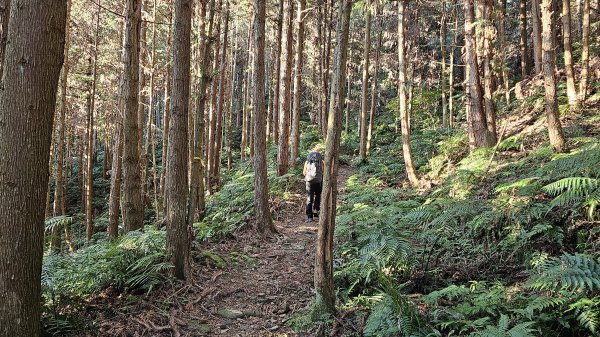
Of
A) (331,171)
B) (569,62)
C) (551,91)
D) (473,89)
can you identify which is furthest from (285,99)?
(331,171)

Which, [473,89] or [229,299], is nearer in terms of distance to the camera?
[229,299]

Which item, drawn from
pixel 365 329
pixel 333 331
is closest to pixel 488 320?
pixel 365 329

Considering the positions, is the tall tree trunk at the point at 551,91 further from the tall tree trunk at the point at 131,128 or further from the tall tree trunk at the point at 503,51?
the tall tree trunk at the point at 131,128

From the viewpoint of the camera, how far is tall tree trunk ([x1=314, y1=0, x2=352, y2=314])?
433 centimetres

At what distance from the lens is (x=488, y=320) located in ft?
12.0

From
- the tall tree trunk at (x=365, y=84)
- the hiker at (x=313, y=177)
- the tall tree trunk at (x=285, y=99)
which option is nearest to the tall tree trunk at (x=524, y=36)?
the tall tree trunk at (x=365, y=84)

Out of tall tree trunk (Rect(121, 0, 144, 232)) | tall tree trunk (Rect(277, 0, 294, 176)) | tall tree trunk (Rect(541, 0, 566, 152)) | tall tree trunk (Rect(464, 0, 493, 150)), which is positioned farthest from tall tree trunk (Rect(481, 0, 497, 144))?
tall tree trunk (Rect(121, 0, 144, 232))

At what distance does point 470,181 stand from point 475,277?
3.62 metres

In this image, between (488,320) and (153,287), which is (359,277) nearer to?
(488,320)

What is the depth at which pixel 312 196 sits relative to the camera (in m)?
9.64

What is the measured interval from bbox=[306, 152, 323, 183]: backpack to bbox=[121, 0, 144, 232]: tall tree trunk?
3693 millimetres

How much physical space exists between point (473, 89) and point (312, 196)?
5.25m

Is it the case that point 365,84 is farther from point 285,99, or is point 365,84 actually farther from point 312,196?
point 312,196

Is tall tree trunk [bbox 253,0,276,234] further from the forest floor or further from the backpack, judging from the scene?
the backpack
